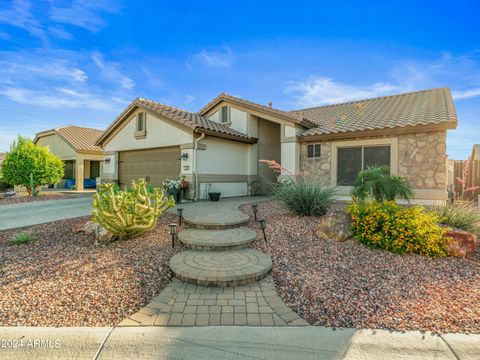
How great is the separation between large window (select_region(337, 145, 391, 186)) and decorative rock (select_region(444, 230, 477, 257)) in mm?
5185

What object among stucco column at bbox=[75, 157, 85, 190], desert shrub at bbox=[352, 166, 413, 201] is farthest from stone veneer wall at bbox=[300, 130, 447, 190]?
stucco column at bbox=[75, 157, 85, 190]

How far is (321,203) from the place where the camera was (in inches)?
265

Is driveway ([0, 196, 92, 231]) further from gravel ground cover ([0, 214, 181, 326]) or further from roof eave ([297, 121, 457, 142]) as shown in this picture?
roof eave ([297, 121, 457, 142])

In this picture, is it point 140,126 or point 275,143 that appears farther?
point 275,143

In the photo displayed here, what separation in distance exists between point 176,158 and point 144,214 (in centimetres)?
609

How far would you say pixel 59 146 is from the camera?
2148cm

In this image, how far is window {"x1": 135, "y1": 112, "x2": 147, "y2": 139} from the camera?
12273mm

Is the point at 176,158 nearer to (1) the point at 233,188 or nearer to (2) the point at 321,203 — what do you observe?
(1) the point at 233,188

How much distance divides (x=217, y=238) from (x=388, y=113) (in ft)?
33.8

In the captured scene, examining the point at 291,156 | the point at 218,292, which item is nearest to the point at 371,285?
the point at 218,292

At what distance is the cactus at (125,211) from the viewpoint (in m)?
5.16

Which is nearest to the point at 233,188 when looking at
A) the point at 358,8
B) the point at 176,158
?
the point at 176,158

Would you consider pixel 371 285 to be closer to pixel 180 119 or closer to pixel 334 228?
pixel 334 228

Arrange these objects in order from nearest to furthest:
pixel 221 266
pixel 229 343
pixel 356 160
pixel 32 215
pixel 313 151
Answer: pixel 229 343
pixel 221 266
pixel 32 215
pixel 356 160
pixel 313 151
